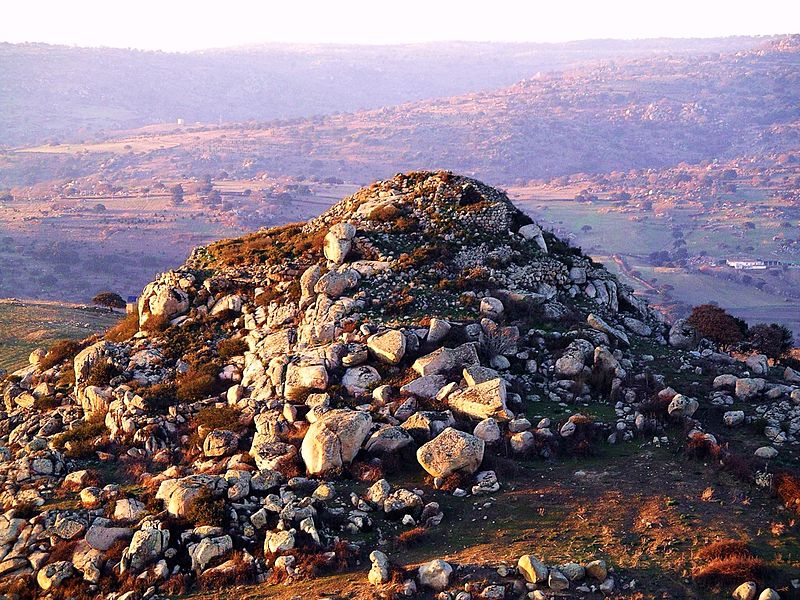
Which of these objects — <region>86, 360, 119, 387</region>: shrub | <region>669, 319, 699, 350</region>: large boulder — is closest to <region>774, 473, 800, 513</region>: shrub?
<region>669, 319, 699, 350</region>: large boulder

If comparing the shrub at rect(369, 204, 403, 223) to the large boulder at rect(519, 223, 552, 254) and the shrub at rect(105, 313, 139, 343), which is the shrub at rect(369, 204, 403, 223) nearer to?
→ the large boulder at rect(519, 223, 552, 254)

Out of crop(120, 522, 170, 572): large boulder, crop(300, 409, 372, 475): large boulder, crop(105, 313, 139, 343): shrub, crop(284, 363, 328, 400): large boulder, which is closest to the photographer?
crop(120, 522, 170, 572): large boulder

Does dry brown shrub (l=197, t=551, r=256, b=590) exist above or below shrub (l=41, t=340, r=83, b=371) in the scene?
below

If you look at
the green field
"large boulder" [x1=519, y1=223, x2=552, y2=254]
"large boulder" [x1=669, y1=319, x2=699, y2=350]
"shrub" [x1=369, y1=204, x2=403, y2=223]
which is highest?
"shrub" [x1=369, y1=204, x2=403, y2=223]

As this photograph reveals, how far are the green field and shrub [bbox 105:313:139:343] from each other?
9206 millimetres

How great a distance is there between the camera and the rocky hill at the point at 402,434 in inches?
714

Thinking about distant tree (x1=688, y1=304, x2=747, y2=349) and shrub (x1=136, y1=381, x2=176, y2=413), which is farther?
distant tree (x1=688, y1=304, x2=747, y2=349)

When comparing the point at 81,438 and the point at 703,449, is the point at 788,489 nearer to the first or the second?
the point at 703,449

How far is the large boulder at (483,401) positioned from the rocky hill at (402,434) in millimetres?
70

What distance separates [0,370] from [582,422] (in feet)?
104

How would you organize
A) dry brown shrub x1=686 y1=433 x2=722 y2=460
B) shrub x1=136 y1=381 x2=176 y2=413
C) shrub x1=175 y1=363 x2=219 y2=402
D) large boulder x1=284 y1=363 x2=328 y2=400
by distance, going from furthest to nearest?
shrub x1=175 y1=363 x2=219 y2=402, shrub x1=136 y1=381 x2=176 y2=413, large boulder x1=284 y1=363 x2=328 y2=400, dry brown shrub x1=686 y1=433 x2=722 y2=460

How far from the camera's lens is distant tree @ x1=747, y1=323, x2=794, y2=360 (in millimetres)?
33062

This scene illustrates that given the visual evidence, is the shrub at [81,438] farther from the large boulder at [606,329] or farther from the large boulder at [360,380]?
the large boulder at [606,329]

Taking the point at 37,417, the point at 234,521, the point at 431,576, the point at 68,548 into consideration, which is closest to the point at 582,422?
the point at 431,576
